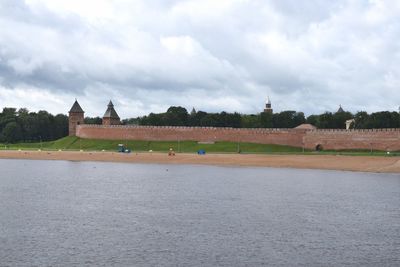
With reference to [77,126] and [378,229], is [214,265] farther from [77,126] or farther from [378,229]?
[77,126]

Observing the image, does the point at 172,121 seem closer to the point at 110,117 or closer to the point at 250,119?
the point at 110,117

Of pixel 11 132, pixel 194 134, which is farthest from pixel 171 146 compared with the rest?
pixel 11 132

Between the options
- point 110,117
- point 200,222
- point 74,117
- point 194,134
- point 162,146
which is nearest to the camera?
point 200,222

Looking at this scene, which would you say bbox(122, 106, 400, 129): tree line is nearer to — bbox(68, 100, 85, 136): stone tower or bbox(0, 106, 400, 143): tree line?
bbox(0, 106, 400, 143): tree line

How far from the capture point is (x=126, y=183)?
37000 mm

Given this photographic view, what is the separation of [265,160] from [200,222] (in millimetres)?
32222

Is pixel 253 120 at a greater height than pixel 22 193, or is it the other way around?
pixel 253 120

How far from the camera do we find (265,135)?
240 ft

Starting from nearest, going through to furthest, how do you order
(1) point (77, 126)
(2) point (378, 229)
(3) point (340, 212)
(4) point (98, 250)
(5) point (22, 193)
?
(4) point (98, 250), (2) point (378, 229), (3) point (340, 212), (5) point (22, 193), (1) point (77, 126)

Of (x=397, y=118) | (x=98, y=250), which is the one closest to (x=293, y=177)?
(x=98, y=250)

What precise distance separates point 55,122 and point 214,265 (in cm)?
8806

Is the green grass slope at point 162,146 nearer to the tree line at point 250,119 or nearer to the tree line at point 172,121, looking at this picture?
the tree line at point 172,121

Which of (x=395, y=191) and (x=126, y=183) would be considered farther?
(x=126, y=183)

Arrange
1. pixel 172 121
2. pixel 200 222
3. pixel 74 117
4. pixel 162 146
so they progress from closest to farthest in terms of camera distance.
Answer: pixel 200 222
pixel 162 146
pixel 74 117
pixel 172 121
